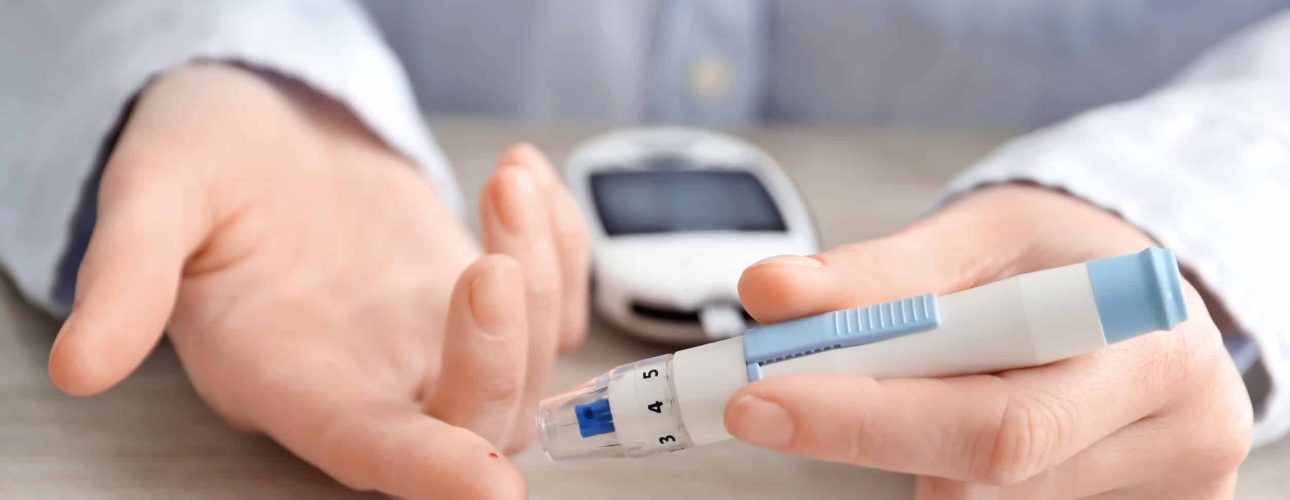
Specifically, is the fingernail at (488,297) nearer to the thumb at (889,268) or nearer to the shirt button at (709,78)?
the thumb at (889,268)

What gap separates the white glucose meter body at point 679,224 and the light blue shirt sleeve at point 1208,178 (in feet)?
0.29

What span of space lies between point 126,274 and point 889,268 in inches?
8.0

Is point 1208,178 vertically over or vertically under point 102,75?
over

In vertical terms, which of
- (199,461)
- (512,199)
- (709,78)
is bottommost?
(199,461)

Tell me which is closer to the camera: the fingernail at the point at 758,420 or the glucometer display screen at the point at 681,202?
the fingernail at the point at 758,420

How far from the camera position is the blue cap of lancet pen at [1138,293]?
224 mm

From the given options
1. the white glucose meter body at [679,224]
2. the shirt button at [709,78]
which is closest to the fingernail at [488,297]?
the white glucose meter body at [679,224]

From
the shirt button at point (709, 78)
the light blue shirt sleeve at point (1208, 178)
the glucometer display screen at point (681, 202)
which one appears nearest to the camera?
the light blue shirt sleeve at point (1208, 178)

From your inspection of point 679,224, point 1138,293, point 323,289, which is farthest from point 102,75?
point 1138,293

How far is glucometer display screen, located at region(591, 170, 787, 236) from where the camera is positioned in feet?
1.48

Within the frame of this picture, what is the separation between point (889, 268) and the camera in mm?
292

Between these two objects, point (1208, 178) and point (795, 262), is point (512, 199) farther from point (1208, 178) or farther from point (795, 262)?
point (1208, 178)

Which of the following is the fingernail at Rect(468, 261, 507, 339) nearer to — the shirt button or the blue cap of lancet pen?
the blue cap of lancet pen

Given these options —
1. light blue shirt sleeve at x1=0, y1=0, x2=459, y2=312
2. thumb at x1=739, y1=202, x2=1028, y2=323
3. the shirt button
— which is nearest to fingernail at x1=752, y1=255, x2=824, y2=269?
thumb at x1=739, y1=202, x2=1028, y2=323
